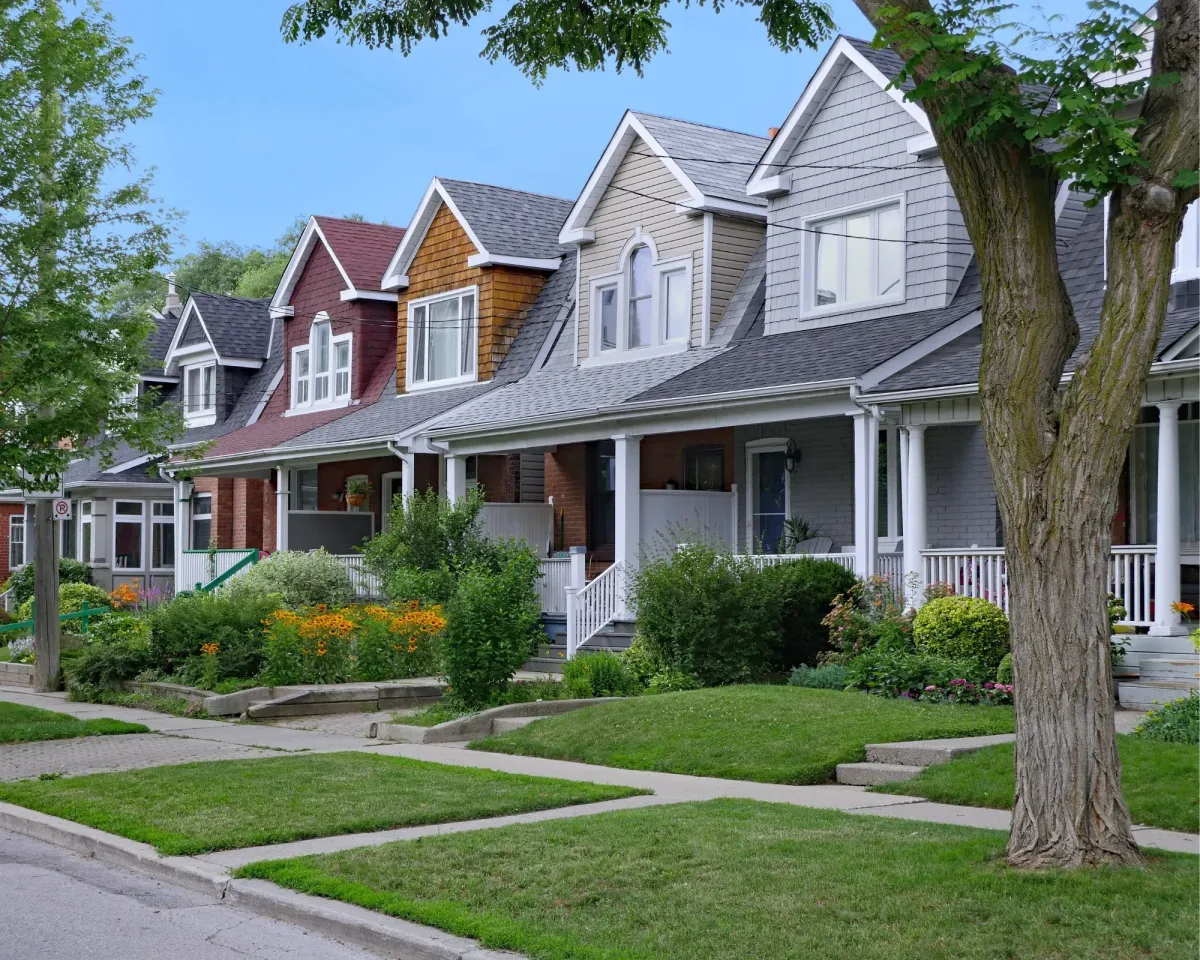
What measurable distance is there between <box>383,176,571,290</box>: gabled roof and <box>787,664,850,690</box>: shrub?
41.6 ft

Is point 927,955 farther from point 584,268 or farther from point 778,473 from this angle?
point 584,268

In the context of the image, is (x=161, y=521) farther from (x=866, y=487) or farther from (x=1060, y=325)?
(x=1060, y=325)

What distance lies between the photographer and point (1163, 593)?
584 inches

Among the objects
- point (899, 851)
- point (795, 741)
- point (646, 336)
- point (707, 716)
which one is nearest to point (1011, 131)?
point (899, 851)

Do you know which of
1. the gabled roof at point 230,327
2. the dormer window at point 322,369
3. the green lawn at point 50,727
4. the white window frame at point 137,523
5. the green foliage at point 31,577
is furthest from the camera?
the white window frame at point 137,523

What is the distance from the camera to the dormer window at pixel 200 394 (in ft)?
117

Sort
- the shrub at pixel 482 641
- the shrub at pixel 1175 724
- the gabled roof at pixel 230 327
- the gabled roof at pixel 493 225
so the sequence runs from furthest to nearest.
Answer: the gabled roof at pixel 230 327 → the gabled roof at pixel 493 225 → the shrub at pixel 482 641 → the shrub at pixel 1175 724

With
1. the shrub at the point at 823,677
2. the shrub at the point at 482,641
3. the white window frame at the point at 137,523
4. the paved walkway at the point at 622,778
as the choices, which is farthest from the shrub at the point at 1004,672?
the white window frame at the point at 137,523

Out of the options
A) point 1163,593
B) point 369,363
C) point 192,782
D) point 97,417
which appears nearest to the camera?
point 192,782

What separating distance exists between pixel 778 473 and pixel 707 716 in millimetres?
9160

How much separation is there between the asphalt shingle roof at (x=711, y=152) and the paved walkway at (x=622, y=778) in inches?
447

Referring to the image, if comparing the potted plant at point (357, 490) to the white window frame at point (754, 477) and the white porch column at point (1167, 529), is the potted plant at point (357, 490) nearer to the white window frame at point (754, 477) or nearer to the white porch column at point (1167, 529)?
the white window frame at point (754, 477)

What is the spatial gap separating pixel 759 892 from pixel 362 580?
18418 millimetres

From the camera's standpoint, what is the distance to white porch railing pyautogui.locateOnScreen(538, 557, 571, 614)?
2222cm
